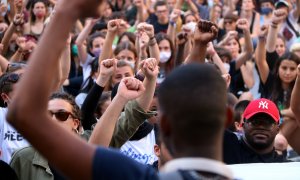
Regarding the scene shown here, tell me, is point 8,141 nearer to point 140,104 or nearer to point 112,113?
point 140,104

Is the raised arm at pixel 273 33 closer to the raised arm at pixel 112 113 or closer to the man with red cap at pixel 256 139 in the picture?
the man with red cap at pixel 256 139

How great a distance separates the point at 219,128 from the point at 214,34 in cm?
222

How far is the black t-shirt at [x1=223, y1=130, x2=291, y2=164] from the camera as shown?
13.6 ft

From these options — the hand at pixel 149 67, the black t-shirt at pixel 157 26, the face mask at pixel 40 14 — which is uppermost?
the hand at pixel 149 67

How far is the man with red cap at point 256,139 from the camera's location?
4203 millimetres

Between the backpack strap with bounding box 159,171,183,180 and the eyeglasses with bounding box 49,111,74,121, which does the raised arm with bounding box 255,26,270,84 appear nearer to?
the eyeglasses with bounding box 49,111,74,121

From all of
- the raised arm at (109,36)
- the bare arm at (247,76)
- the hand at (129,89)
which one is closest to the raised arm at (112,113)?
the hand at (129,89)

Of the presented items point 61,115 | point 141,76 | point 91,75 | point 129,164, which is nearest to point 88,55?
point 91,75

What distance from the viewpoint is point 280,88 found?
300 inches

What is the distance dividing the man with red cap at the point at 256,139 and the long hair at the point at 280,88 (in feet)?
9.03

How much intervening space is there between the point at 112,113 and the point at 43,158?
665 millimetres

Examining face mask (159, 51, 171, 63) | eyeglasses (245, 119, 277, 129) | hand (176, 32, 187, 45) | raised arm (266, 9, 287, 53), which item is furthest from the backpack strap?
face mask (159, 51, 171, 63)

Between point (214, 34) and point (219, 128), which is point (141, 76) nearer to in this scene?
point (214, 34)

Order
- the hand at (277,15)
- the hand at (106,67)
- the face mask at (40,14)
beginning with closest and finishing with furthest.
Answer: the hand at (106,67) → the hand at (277,15) → the face mask at (40,14)
